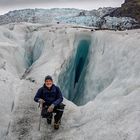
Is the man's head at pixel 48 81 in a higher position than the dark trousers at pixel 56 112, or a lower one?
higher

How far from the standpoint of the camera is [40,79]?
24.7 meters

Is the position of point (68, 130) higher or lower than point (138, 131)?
lower

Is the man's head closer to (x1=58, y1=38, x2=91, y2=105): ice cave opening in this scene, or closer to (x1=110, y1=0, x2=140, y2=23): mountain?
(x1=58, y1=38, x2=91, y2=105): ice cave opening

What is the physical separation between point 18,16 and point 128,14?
52910 mm

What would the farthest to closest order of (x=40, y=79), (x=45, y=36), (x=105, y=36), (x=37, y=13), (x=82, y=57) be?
1. (x=37, y=13)
2. (x=45, y=36)
3. (x=82, y=57)
4. (x=105, y=36)
5. (x=40, y=79)

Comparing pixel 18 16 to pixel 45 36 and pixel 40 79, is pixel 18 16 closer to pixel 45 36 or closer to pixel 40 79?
pixel 45 36

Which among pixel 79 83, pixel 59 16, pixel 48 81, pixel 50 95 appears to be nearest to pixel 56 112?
pixel 50 95

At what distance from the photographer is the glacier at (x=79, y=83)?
16.2 m

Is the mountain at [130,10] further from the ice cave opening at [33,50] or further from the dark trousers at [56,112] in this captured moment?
the dark trousers at [56,112]

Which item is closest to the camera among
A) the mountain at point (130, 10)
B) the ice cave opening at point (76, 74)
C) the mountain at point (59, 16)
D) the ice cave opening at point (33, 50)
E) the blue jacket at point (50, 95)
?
the blue jacket at point (50, 95)

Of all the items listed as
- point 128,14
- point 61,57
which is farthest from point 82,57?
point 128,14

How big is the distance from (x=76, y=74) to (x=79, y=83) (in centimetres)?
131

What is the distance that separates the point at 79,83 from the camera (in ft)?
88.9

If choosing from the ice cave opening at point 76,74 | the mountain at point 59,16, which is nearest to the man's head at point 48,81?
the ice cave opening at point 76,74
